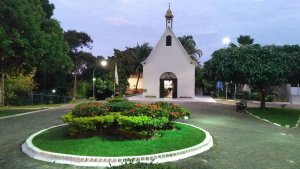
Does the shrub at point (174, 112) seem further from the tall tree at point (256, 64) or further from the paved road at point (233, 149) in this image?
the tall tree at point (256, 64)

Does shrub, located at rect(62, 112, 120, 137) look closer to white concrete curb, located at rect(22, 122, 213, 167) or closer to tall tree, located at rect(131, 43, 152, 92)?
white concrete curb, located at rect(22, 122, 213, 167)

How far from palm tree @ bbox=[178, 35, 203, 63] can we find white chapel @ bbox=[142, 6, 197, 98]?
13.5 metres

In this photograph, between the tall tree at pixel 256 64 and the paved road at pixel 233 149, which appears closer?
the paved road at pixel 233 149

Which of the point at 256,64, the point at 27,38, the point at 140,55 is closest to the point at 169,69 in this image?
the point at 140,55

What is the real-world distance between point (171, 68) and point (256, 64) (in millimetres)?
17880

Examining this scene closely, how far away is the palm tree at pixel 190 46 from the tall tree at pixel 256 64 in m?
28.0

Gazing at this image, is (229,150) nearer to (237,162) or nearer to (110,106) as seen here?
(237,162)

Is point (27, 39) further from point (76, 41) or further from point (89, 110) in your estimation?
point (76, 41)

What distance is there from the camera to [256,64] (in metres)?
27.9

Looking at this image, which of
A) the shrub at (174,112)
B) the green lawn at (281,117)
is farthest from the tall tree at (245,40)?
the shrub at (174,112)

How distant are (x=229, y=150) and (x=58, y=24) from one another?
20.6m

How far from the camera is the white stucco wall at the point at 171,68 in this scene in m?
44.6

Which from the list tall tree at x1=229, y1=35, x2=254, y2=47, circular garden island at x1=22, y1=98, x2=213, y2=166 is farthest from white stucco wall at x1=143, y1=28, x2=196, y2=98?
circular garden island at x1=22, y1=98, x2=213, y2=166

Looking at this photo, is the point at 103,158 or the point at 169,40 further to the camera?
the point at 169,40
